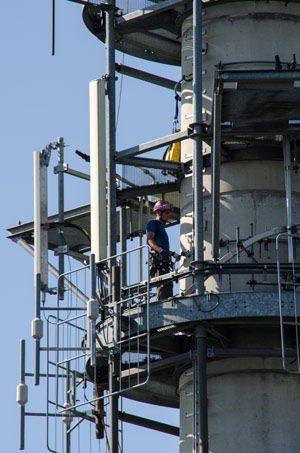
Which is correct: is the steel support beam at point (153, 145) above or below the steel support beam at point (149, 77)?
below

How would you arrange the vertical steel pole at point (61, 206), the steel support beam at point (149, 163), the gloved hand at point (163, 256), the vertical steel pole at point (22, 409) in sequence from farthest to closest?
1. the vertical steel pole at point (61, 206)
2. the steel support beam at point (149, 163)
3. the gloved hand at point (163, 256)
4. the vertical steel pole at point (22, 409)

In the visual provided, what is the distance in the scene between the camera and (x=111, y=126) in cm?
3186

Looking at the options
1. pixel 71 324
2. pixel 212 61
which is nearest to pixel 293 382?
pixel 71 324

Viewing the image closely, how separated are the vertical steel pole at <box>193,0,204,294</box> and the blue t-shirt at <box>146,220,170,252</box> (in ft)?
5.69

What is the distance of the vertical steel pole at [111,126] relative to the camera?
31.1 meters

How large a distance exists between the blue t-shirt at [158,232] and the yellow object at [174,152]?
8.11 ft

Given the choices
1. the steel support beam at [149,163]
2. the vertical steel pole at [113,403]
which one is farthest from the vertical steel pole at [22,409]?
the steel support beam at [149,163]

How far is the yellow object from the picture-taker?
109 feet

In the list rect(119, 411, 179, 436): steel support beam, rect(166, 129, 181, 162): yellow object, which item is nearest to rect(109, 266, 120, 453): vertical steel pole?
rect(119, 411, 179, 436): steel support beam

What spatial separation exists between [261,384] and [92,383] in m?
3.83

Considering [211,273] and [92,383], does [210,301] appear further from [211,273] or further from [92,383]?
[92,383]

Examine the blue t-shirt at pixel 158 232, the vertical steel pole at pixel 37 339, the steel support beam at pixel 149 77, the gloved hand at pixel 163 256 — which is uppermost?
the steel support beam at pixel 149 77

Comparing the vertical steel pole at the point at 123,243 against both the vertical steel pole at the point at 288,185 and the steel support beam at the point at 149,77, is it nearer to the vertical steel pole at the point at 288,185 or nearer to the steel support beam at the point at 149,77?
the steel support beam at the point at 149,77

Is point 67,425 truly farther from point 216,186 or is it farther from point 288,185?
point 288,185
